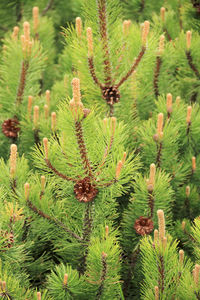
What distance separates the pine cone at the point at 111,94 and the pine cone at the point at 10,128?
13.7 inches

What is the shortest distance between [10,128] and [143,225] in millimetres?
550

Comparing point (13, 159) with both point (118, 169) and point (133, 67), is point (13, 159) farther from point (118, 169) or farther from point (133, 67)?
point (133, 67)

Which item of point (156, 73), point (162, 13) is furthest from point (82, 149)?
point (162, 13)

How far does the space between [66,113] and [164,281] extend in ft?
1.42

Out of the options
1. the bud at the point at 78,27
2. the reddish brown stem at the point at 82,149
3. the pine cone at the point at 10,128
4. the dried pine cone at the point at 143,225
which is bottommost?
the dried pine cone at the point at 143,225

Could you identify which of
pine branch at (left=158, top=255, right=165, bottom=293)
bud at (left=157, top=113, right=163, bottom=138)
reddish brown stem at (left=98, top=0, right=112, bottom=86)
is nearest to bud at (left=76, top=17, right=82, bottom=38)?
reddish brown stem at (left=98, top=0, right=112, bottom=86)

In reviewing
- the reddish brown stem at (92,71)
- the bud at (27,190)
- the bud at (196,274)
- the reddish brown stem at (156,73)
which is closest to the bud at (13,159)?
the bud at (27,190)

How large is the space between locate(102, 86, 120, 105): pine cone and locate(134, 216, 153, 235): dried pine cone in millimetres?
329

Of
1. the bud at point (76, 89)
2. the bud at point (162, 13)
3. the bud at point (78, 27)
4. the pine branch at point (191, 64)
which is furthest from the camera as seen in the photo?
the bud at point (162, 13)

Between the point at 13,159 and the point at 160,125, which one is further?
the point at 160,125

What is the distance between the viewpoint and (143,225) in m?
1.14

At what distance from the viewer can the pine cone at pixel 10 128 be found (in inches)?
54.8

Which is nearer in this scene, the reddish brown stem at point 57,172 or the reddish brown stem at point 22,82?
the reddish brown stem at point 57,172

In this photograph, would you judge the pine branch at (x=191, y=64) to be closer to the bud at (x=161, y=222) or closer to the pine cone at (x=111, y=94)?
the pine cone at (x=111, y=94)
